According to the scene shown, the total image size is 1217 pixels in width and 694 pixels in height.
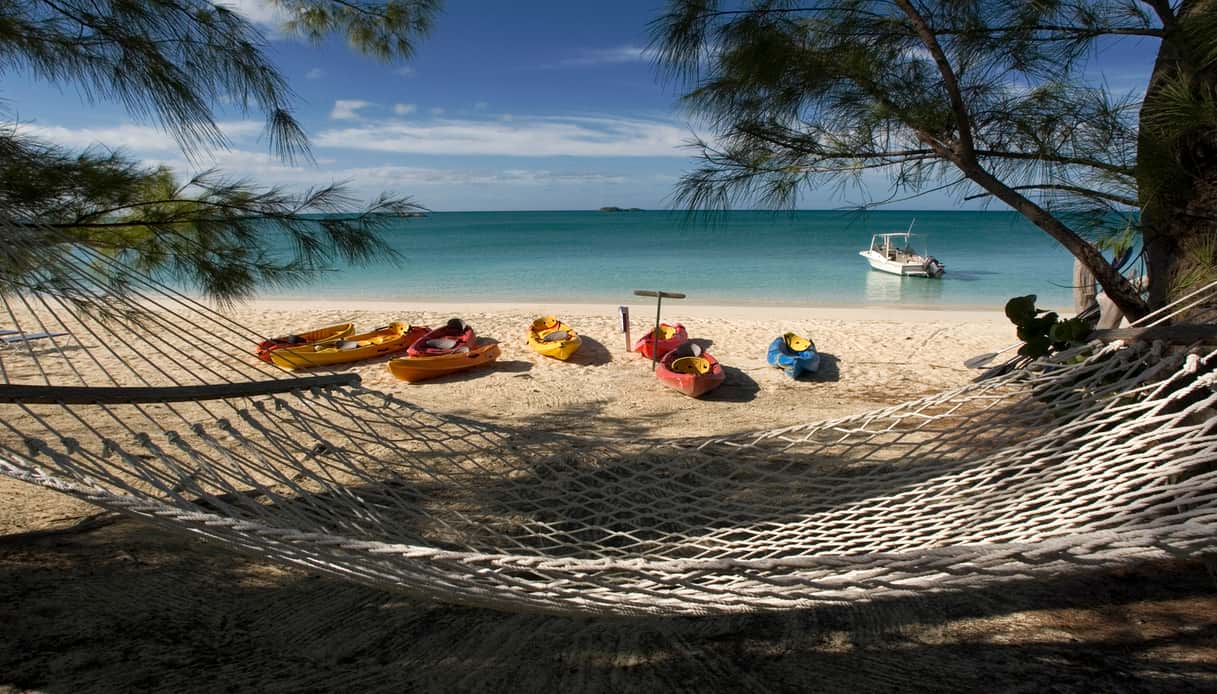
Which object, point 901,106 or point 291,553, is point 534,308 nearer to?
point 901,106

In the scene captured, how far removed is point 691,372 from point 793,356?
34.8 inches

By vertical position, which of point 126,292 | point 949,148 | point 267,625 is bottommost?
point 267,625

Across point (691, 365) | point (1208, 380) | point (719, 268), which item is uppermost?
point (719, 268)

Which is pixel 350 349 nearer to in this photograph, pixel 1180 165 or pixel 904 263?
pixel 1180 165

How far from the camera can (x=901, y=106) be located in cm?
206

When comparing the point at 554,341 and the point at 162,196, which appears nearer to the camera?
the point at 162,196

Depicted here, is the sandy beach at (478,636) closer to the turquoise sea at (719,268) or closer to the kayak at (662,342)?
the turquoise sea at (719,268)

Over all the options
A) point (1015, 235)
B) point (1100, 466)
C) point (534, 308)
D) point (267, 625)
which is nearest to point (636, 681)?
point (267, 625)

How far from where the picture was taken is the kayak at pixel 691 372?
4070mm

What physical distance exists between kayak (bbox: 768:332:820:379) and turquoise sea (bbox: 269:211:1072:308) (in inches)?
36.7

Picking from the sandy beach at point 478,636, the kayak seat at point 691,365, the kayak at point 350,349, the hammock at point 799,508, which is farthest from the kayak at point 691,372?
the sandy beach at point 478,636

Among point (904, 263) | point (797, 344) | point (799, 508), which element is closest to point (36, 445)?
point (799, 508)

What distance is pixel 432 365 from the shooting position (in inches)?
176

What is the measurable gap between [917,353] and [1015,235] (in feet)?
67.5
